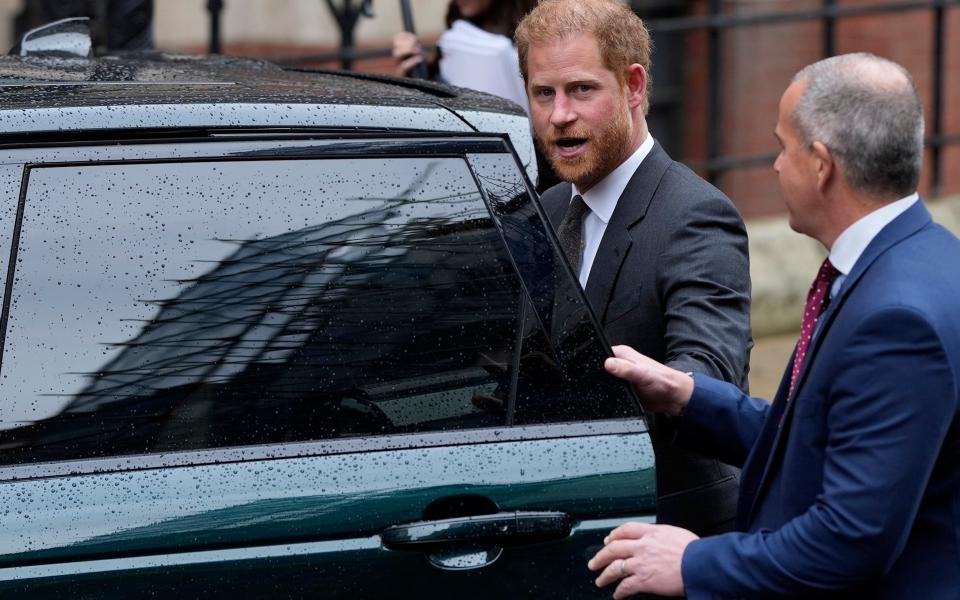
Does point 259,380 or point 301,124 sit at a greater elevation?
point 301,124

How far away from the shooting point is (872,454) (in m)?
2.00

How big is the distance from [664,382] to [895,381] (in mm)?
561

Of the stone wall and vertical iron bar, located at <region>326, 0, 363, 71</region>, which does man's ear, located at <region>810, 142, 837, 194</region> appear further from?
the stone wall

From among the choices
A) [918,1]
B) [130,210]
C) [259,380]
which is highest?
[130,210]

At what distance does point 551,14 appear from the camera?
2.89 meters

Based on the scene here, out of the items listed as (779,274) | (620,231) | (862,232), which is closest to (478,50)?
(620,231)

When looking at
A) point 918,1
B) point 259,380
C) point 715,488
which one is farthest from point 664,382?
point 918,1

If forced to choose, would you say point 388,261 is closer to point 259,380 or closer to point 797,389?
point 259,380

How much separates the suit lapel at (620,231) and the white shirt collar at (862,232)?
65cm

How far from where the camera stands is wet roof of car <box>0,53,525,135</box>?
233 centimetres

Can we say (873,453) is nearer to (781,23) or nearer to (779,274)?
(779,274)

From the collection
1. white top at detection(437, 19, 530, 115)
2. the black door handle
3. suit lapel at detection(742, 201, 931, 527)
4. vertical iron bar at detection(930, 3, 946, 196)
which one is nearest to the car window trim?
the black door handle

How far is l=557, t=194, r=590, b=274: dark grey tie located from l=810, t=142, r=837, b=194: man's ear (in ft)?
2.65

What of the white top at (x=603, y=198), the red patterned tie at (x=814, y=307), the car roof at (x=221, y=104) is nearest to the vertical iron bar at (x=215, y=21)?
the car roof at (x=221, y=104)
